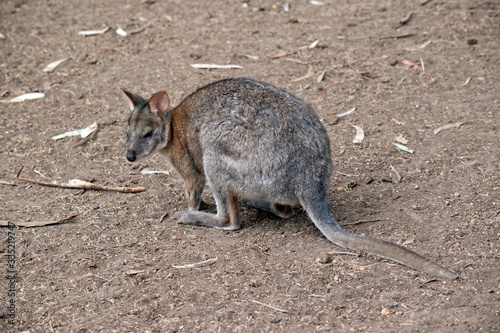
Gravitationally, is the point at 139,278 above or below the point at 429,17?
below

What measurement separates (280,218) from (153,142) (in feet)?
4.42

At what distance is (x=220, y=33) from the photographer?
8.38 m

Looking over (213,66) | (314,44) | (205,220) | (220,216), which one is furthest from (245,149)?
(314,44)

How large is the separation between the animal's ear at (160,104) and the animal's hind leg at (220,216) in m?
0.93

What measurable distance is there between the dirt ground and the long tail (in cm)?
9

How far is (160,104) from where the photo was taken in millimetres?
4941

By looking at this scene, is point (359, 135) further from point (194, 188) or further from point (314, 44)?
point (314, 44)

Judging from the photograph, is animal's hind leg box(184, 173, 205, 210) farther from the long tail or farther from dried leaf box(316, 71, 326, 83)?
dried leaf box(316, 71, 326, 83)

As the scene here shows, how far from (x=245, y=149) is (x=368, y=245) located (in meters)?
1.24

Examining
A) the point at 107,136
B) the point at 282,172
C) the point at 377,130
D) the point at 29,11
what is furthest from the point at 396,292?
the point at 29,11

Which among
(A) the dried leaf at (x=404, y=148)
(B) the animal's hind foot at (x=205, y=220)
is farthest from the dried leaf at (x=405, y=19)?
(B) the animal's hind foot at (x=205, y=220)

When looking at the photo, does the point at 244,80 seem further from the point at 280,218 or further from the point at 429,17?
the point at 429,17

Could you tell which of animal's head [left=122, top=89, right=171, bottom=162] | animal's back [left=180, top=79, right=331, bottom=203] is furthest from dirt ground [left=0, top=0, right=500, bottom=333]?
animal's head [left=122, top=89, right=171, bottom=162]

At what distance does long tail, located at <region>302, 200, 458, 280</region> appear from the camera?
3852mm
